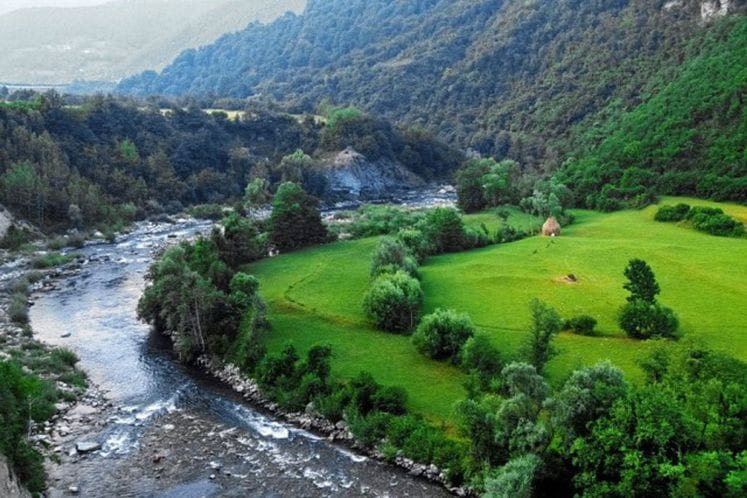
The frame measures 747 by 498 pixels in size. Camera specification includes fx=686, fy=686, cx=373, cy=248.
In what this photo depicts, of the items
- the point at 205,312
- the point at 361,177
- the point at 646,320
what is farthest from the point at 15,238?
the point at 361,177

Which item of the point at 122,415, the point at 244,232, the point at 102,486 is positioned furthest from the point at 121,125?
the point at 102,486

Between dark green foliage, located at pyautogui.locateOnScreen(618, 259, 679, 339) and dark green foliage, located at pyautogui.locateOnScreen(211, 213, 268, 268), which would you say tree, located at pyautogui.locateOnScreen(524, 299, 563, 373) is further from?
dark green foliage, located at pyautogui.locateOnScreen(211, 213, 268, 268)

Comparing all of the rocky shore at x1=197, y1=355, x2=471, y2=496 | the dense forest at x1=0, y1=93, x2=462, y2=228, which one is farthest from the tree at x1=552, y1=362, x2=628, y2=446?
the dense forest at x1=0, y1=93, x2=462, y2=228

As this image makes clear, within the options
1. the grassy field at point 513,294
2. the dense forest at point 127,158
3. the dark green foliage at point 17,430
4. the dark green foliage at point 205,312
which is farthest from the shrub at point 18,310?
the dense forest at point 127,158

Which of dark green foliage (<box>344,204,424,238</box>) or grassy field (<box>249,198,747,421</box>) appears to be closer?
grassy field (<box>249,198,747,421</box>)

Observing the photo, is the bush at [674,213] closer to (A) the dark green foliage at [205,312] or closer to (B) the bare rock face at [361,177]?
(A) the dark green foliage at [205,312]

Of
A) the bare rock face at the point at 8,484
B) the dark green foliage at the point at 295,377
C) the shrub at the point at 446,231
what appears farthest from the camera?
the shrub at the point at 446,231

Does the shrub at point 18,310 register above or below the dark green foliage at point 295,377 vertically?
above
